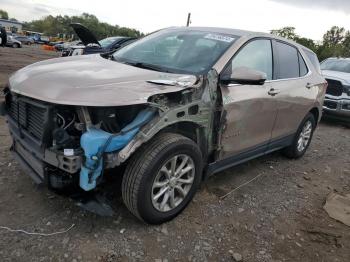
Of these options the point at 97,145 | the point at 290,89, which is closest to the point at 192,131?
the point at 97,145

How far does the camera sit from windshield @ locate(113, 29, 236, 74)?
350cm

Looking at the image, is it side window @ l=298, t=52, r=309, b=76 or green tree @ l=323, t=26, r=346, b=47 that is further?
green tree @ l=323, t=26, r=346, b=47

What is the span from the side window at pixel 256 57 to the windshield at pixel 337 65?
6.47 m

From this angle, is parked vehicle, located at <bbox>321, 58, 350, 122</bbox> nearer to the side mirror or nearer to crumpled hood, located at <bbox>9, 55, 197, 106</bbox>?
the side mirror

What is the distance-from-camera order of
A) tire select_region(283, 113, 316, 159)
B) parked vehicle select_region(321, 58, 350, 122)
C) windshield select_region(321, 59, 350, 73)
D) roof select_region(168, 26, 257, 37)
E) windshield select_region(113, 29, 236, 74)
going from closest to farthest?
windshield select_region(113, 29, 236, 74) → roof select_region(168, 26, 257, 37) → tire select_region(283, 113, 316, 159) → parked vehicle select_region(321, 58, 350, 122) → windshield select_region(321, 59, 350, 73)

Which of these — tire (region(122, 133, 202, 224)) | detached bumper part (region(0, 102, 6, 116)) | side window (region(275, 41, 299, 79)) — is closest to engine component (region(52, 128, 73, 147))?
tire (region(122, 133, 202, 224))

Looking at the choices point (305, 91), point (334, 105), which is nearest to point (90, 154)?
point (305, 91)

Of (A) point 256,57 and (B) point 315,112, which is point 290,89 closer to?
(A) point 256,57

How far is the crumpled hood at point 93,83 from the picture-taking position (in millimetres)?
2674

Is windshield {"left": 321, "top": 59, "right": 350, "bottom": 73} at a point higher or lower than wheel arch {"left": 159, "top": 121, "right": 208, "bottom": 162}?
higher

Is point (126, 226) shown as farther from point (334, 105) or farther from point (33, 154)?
point (334, 105)

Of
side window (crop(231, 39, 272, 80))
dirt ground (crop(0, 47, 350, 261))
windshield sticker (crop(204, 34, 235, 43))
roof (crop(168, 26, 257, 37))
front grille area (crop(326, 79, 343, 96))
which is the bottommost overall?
dirt ground (crop(0, 47, 350, 261))

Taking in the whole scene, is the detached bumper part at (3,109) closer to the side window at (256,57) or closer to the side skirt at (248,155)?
the side skirt at (248,155)

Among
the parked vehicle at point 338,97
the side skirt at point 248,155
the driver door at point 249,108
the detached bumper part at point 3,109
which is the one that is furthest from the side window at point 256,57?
the parked vehicle at point 338,97
